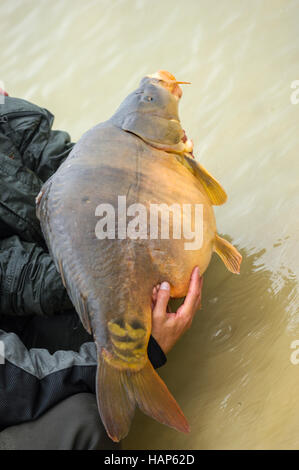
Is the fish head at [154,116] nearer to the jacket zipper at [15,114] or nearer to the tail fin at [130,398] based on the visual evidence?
the jacket zipper at [15,114]

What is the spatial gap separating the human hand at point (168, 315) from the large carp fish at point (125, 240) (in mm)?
25

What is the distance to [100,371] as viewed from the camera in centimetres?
110

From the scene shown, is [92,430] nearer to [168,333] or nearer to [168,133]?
[168,333]

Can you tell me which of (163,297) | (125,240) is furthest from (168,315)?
(125,240)

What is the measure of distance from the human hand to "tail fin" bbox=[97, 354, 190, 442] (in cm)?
14

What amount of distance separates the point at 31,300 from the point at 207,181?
2.09 feet

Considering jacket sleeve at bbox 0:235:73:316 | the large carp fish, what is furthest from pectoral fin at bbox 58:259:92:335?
jacket sleeve at bbox 0:235:73:316

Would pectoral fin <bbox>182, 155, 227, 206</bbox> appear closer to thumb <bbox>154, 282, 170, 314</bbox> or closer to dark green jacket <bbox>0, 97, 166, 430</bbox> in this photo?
thumb <bbox>154, 282, 170, 314</bbox>

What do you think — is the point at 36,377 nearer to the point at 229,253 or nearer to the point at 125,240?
the point at 125,240

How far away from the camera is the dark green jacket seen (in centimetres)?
124

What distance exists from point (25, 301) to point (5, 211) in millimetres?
288

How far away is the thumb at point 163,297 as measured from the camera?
3.90 ft

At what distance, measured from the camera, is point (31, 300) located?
4.91 feet

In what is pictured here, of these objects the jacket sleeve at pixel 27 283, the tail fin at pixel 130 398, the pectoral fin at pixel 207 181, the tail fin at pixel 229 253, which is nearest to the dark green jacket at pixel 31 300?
the jacket sleeve at pixel 27 283
